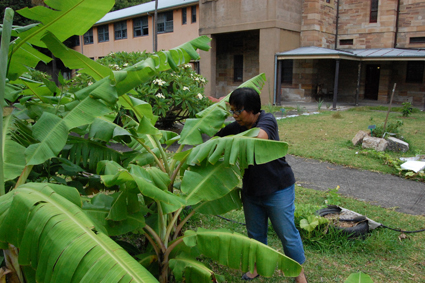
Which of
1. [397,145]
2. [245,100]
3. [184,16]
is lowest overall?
[397,145]

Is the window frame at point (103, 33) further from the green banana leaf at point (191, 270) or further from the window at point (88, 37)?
the green banana leaf at point (191, 270)

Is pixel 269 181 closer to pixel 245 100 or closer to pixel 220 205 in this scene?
pixel 220 205

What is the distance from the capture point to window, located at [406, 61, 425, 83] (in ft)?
63.2

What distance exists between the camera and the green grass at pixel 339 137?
26.3ft

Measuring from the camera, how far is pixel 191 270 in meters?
2.64

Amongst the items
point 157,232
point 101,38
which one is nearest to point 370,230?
point 157,232

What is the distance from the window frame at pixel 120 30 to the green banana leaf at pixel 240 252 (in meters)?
30.3

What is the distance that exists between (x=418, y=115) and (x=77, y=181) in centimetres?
1627

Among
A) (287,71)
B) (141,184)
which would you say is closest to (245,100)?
(141,184)

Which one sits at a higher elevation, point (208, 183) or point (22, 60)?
point (22, 60)

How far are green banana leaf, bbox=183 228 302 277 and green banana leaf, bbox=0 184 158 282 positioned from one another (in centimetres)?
81

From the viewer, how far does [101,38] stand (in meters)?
32.9

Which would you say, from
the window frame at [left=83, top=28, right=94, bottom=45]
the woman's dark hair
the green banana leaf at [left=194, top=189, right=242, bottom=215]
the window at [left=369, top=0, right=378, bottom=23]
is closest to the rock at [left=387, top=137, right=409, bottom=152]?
the green banana leaf at [left=194, top=189, right=242, bottom=215]

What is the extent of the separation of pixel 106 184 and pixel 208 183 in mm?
907
